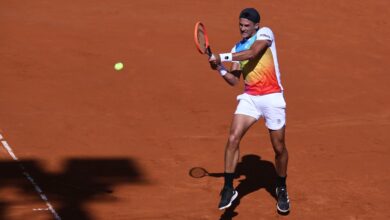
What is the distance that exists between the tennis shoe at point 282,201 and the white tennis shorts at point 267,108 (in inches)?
40.8

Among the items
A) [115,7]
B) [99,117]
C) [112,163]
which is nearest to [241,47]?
[112,163]

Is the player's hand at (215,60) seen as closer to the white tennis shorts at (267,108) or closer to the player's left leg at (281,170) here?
the white tennis shorts at (267,108)

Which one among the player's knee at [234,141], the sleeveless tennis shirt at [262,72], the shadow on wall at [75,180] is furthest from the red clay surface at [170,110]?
the sleeveless tennis shirt at [262,72]

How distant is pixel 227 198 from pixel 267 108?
1.33 m

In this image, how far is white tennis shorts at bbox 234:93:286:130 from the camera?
11.2 meters

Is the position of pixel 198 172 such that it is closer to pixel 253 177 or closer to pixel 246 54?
pixel 253 177

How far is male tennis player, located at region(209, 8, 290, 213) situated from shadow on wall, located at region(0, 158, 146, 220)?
1882mm

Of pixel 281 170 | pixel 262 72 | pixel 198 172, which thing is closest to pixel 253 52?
pixel 262 72

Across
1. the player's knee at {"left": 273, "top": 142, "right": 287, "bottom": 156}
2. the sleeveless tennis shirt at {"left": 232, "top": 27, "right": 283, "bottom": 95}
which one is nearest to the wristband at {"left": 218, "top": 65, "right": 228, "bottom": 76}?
the sleeveless tennis shirt at {"left": 232, "top": 27, "right": 283, "bottom": 95}

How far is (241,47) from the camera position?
11.4 m

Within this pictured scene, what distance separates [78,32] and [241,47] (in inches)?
326

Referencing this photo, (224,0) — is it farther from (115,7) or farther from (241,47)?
(241,47)

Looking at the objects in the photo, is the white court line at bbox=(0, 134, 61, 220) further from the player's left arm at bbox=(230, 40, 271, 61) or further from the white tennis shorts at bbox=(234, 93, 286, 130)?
the player's left arm at bbox=(230, 40, 271, 61)

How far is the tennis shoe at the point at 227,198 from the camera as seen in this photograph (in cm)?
1102
